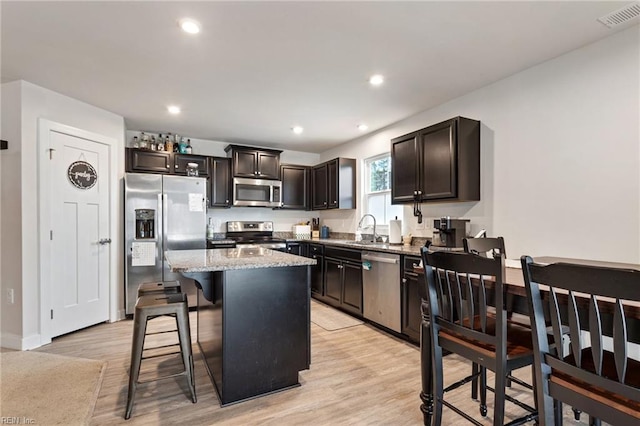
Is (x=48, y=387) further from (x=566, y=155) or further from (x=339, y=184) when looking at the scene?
(x=566, y=155)

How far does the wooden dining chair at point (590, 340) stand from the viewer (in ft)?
3.23

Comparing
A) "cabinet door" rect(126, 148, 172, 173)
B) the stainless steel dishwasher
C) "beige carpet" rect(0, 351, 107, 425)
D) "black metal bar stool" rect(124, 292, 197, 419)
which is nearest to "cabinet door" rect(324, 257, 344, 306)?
the stainless steel dishwasher

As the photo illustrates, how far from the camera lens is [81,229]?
11.8 feet

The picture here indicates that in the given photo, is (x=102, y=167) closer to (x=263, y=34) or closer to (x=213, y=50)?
(x=213, y=50)

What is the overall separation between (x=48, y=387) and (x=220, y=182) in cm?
338

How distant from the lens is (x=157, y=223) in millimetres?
4113

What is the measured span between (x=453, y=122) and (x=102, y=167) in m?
4.05

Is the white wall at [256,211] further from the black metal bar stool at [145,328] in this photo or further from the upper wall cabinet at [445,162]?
the black metal bar stool at [145,328]

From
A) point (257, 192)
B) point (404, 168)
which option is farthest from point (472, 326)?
point (257, 192)

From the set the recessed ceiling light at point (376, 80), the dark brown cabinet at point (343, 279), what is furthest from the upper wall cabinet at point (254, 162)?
the recessed ceiling light at point (376, 80)

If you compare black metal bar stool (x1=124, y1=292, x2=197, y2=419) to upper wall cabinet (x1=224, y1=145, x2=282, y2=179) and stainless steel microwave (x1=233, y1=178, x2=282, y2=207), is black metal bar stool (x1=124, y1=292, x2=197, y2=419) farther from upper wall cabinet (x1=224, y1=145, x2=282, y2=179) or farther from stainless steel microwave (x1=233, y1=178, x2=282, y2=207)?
upper wall cabinet (x1=224, y1=145, x2=282, y2=179)

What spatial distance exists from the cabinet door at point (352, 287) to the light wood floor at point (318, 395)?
0.81 metres

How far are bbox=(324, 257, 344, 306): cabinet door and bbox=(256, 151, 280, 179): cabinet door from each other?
1.80 metres

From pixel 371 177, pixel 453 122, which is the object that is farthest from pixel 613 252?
pixel 371 177
